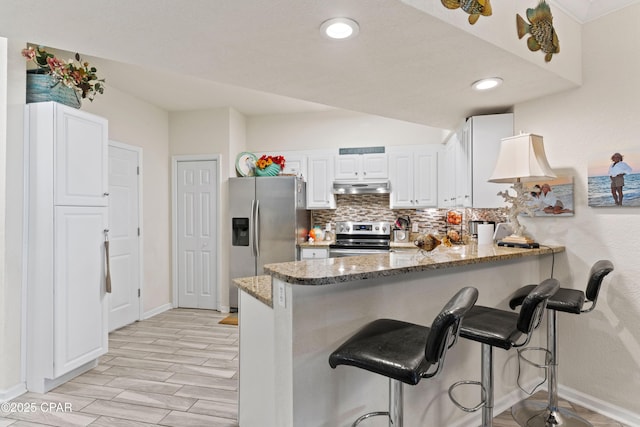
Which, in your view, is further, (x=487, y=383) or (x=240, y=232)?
(x=240, y=232)

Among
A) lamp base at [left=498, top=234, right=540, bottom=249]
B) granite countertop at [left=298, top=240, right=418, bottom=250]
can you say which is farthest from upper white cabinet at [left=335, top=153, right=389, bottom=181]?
lamp base at [left=498, top=234, right=540, bottom=249]

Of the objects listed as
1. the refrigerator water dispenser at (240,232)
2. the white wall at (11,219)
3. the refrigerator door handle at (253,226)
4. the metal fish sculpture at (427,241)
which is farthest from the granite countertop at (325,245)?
the white wall at (11,219)

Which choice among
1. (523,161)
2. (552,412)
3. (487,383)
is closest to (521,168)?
(523,161)

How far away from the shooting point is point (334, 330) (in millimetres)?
1615

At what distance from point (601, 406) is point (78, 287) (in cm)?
389

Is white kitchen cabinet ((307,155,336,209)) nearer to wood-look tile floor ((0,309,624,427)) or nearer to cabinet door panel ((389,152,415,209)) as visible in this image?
cabinet door panel ((389,152,415,209))

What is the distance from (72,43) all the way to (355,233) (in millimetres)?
3736

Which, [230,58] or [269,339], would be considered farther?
[230,58]

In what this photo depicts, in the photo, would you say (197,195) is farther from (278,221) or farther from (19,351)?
(19,351)

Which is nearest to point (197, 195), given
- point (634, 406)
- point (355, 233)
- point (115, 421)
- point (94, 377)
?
point (355, 233)

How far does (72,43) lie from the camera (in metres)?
1.80

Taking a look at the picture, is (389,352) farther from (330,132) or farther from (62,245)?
(330,132)

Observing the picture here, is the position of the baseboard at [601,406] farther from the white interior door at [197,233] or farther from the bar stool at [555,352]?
the white interior door at [197,233]

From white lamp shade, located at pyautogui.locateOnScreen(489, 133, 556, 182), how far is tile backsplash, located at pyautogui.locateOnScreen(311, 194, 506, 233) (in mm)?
2516
